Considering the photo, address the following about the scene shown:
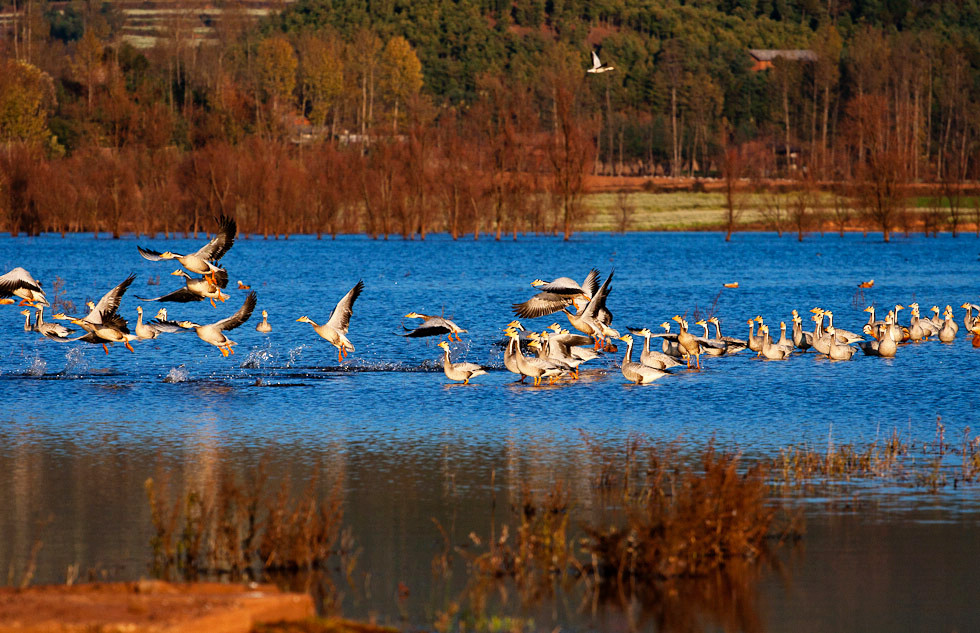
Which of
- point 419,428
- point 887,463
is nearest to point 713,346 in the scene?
point 419,428

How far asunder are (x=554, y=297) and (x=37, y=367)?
929 centimetres

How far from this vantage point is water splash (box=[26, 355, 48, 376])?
22234 mm

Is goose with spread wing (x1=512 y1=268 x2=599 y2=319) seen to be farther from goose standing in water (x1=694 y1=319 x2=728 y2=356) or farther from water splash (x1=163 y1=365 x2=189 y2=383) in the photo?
water splash (x1=163 y1=365 x2=189 y2=383)

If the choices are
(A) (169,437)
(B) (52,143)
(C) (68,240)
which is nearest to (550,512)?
(A) (169,437)

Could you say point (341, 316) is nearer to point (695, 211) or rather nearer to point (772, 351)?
point (772, 351)

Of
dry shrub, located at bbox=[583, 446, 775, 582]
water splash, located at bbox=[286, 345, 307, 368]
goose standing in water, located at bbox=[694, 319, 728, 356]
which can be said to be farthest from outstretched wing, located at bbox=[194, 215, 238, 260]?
dry shrub, located at bbox=[583, 446, 775, 582]

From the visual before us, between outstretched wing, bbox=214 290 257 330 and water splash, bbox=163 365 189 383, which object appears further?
water splash, bbox=163 365 189 383

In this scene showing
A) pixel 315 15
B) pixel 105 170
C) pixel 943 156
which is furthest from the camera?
pixel 315 15

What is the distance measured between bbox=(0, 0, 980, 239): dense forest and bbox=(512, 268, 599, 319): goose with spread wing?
66726 millimetres

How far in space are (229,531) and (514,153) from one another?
84.1m

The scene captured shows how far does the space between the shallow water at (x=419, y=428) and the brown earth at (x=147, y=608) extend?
3.88 feet

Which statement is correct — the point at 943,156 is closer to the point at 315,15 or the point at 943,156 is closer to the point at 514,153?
the point at 514,153

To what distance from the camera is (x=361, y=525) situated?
10.9 metres

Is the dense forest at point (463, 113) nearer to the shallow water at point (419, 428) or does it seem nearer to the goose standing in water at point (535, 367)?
the shallow water at point (419, 428)
